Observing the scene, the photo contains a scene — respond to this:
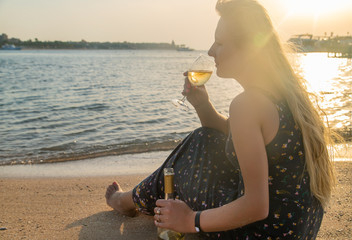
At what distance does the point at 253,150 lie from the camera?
1.64 meters

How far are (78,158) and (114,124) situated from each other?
10.0 ft

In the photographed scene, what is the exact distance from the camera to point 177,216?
1.92m

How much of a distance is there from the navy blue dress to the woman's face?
0.30 meters

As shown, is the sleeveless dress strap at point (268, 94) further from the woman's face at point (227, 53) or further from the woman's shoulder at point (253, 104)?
the woman's face at point (227, 53)

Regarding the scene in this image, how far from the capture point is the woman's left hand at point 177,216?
1.90m

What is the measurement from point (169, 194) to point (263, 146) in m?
0.72

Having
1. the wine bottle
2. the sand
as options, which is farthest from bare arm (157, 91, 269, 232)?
the sand

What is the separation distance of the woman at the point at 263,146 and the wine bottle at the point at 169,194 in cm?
14

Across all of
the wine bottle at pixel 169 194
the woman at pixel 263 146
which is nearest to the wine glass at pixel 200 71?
the woman at pixel 263 146

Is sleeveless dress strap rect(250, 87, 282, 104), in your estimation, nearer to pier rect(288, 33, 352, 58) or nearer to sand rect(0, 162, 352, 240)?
sand rect(0, 162, 352, 240)

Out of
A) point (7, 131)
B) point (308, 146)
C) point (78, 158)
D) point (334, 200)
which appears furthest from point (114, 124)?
point (308, 146)

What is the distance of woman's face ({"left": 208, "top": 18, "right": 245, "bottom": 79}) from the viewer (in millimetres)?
1867

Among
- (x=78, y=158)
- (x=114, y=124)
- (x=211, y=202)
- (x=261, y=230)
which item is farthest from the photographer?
(x=114, y=124)

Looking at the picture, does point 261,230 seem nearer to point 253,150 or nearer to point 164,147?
point 253,150
